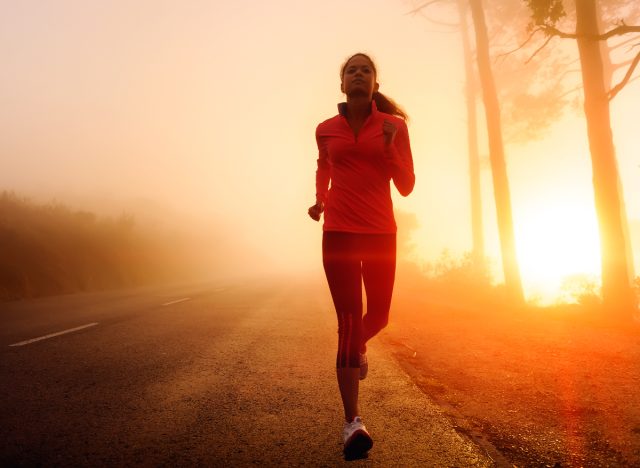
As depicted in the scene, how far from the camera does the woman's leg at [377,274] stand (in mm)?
2777

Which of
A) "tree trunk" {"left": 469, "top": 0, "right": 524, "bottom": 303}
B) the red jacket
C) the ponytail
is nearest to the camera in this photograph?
the red jacket

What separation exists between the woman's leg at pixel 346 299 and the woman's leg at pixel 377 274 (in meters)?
0.10

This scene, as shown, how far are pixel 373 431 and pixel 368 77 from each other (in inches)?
94.8

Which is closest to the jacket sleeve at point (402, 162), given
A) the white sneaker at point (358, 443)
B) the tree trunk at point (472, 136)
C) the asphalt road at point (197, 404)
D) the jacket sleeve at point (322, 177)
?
the jacket sleeve at point (322, 177)

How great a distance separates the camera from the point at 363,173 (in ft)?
9.16

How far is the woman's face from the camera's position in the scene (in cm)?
290

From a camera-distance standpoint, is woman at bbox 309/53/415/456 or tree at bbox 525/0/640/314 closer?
woman at bbox 309/53/415/456

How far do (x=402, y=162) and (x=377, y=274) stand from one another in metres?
0.77

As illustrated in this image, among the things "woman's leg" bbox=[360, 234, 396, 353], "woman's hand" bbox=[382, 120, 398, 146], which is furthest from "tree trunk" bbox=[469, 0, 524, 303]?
"woman's hand" bbox=[382, 120, 398, 146]

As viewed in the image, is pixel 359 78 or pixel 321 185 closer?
pixel 359 78

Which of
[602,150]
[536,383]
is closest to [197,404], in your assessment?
[536,383]

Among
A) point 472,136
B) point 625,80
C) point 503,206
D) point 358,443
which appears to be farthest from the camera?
point 472,136

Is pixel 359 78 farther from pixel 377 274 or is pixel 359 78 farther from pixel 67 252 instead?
pixel 67 252

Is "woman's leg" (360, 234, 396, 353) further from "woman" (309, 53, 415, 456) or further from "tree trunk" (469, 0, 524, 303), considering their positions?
"tree trunk" (469, 0, 524, 303)
